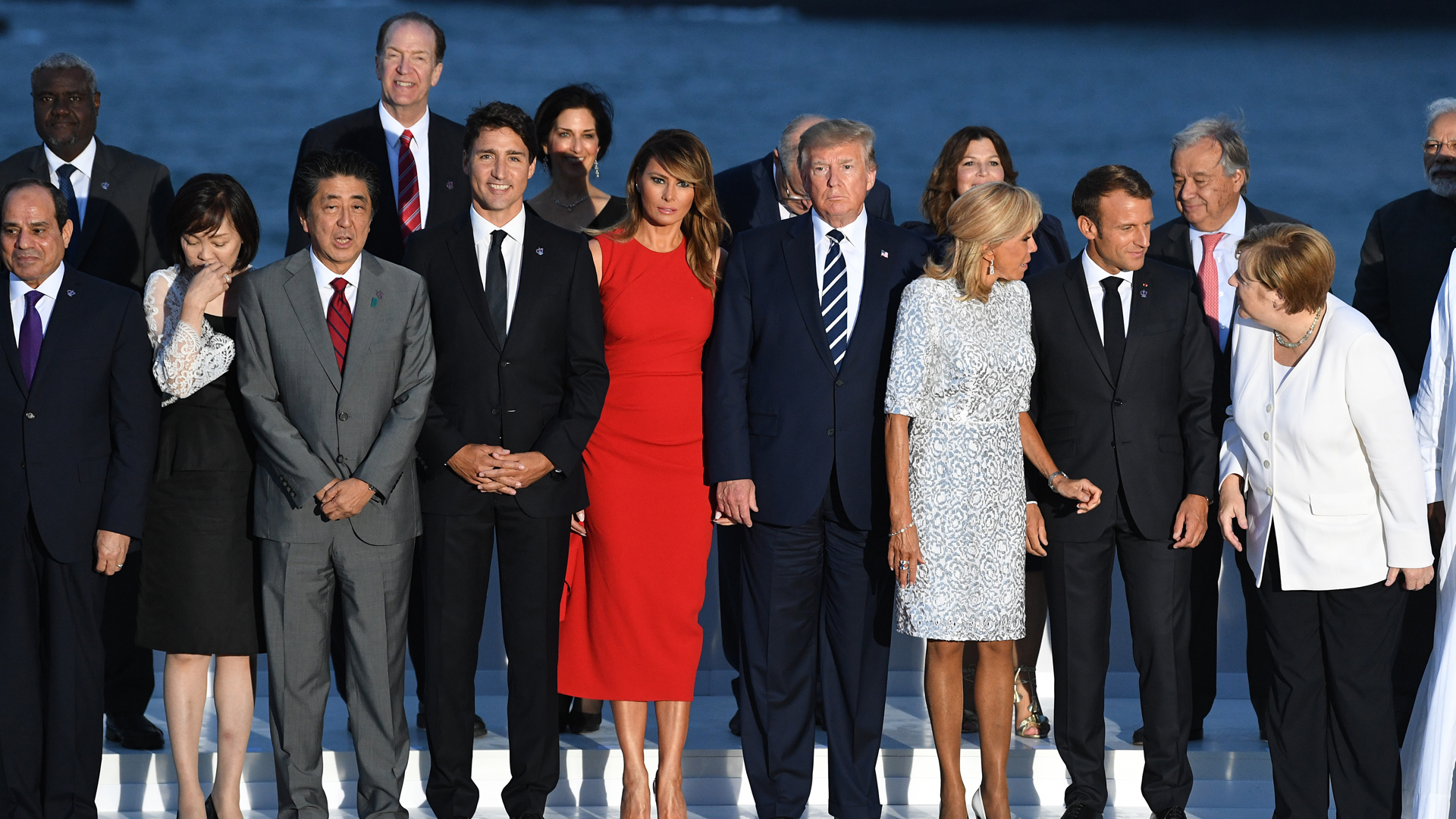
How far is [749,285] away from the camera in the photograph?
3.38m

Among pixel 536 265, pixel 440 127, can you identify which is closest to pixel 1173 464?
pixel 536 265

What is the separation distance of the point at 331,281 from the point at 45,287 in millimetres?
685

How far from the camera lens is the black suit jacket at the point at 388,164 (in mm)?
3998

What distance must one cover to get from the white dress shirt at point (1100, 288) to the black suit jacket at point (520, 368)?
4.15ft

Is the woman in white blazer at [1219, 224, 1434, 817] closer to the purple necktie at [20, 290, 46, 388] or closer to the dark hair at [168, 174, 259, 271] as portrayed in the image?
the dark hair at [168, 174, 259, 271]

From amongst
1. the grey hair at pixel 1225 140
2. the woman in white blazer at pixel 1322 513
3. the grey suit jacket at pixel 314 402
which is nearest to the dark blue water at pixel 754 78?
the grey hair at pixel 1225 140

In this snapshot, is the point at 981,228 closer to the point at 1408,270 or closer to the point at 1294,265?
the point at 1294,265

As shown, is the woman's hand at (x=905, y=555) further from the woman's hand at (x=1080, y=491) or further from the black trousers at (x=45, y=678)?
the black trousers at (x=45, y=678)

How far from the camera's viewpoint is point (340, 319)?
3223 millimetres

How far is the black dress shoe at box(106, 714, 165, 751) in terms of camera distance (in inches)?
150

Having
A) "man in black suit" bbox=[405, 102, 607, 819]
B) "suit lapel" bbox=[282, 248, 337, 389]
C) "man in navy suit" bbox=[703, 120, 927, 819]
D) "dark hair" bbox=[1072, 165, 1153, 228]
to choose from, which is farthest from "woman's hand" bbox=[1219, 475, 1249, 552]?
"suit lapel" bbox=[282, 248, 337, 389]

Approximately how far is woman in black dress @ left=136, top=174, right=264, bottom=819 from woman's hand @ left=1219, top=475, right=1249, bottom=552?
7.92ft

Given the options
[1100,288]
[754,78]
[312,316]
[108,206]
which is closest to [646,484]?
[312,316]

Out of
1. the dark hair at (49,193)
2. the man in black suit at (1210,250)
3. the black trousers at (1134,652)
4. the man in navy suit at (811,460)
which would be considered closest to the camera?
the dark hair at (49,193)
